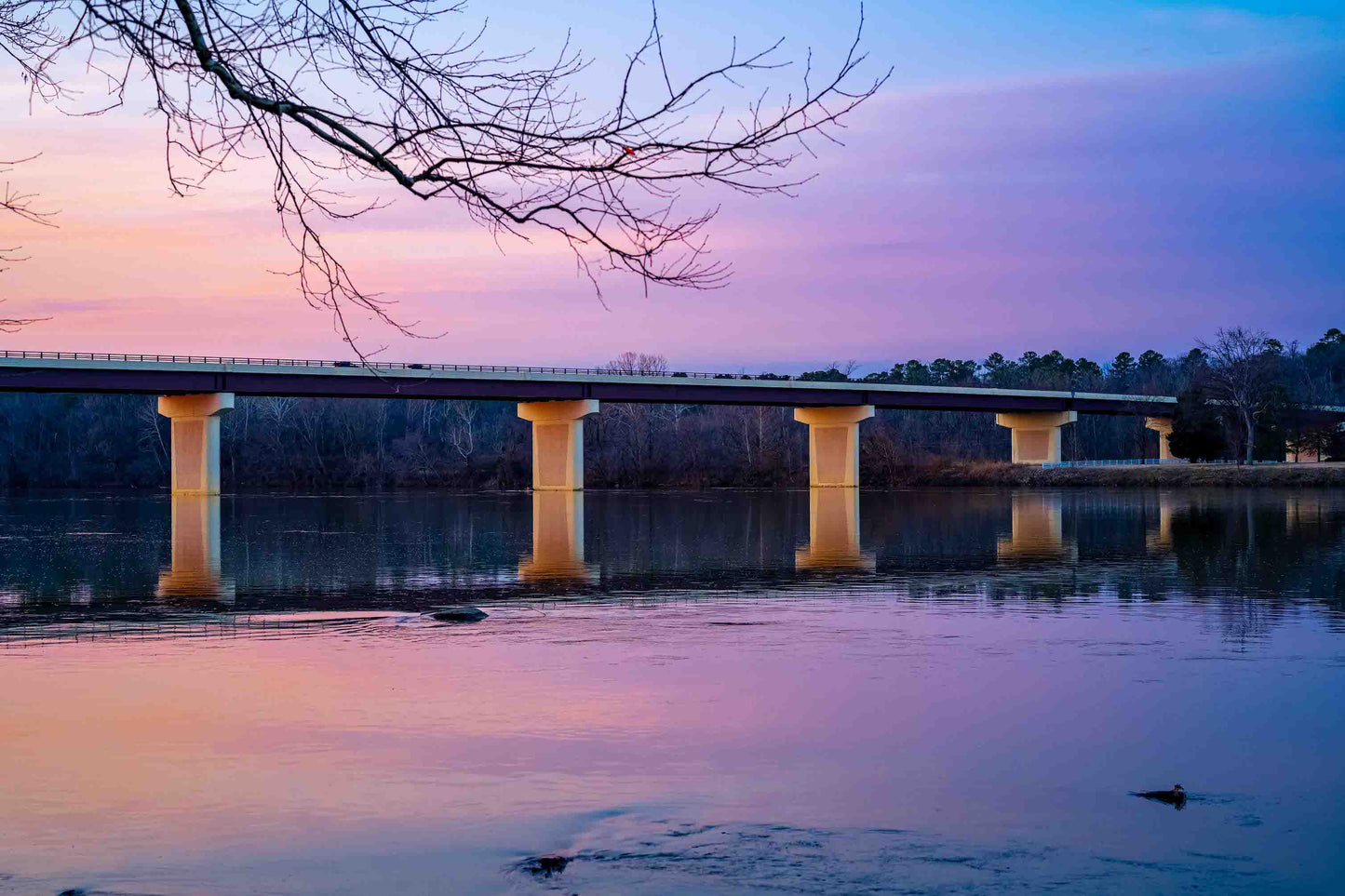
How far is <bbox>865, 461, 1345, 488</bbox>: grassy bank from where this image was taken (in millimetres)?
104000

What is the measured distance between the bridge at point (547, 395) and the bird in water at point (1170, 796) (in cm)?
6637

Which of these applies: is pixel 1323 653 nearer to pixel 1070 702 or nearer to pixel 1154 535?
pixel 1070 702

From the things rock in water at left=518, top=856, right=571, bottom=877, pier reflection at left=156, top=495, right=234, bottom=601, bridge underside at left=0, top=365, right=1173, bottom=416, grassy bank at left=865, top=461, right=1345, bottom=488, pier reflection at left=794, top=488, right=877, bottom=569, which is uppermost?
bridge underside at left=0, top=365, right=1173, bottom=416

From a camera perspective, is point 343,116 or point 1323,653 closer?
point 343,116

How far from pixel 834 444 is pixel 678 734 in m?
111

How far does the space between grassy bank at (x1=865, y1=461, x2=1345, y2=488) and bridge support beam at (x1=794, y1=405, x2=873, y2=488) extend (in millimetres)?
11521

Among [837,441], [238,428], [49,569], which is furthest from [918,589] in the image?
[238,428]

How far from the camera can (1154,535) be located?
4391 centimetres

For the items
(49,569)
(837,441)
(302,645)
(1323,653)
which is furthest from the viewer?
(837,441)

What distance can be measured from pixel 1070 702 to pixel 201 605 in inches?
615

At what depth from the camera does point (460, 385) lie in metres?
104

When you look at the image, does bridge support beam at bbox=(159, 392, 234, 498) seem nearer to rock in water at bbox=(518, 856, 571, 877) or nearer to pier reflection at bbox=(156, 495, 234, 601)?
pier reflection at bbox=(156, 495, 234, 601)

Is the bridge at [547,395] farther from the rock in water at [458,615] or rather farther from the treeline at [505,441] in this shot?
the rock in water at [458,615]

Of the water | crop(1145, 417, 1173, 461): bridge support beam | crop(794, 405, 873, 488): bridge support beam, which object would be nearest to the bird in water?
the water
